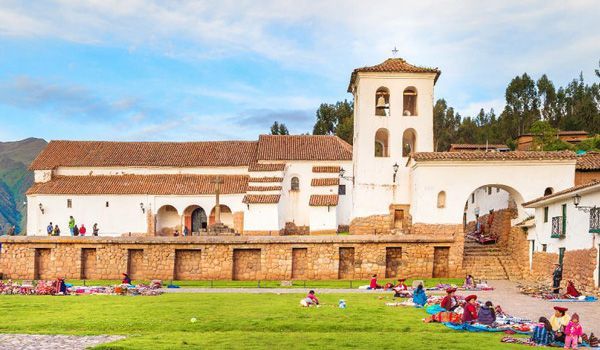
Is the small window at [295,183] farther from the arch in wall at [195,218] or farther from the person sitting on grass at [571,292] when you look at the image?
the person sitting on grass at [571,292]

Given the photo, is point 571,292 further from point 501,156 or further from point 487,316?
point 501,156

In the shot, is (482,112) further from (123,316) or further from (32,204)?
(123,316)

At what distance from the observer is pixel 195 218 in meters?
48.8

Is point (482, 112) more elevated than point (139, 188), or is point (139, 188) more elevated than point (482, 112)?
point (482, 112)

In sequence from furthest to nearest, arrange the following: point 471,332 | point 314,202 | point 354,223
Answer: point 314,202
point 354,223
point 471,332

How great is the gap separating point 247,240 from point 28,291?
10.4 m

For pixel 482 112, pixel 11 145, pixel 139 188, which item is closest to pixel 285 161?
pixel 139 188

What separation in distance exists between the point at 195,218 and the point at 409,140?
17.1 metres

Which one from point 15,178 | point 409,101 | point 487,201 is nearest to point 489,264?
point 409,101

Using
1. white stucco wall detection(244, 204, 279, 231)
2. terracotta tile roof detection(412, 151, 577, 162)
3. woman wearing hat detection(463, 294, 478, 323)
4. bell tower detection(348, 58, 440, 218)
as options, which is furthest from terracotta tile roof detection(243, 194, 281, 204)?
woman wearing hat detection(463, 294, 478, 323)

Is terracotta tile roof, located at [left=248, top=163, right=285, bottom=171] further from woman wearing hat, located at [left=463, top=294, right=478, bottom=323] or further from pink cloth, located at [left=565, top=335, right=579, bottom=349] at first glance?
pink cloth, located at [left=565, top=335, right=579, bottom=349]

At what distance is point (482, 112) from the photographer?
88812mm

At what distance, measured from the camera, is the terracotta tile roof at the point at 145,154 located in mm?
49375

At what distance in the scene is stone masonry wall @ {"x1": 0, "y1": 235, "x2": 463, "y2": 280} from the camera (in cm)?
3153
